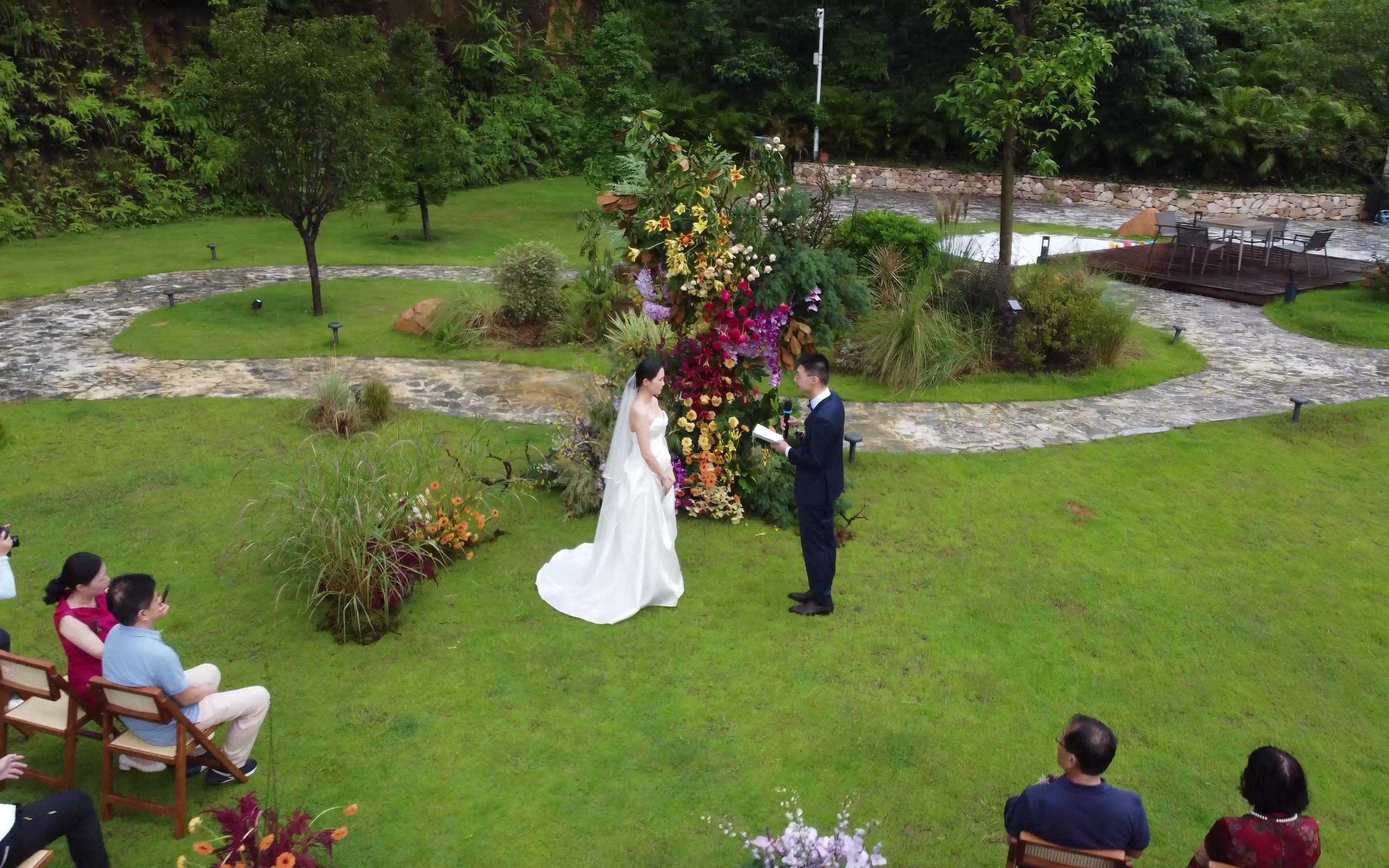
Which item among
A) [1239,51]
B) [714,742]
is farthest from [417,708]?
[1239,51]

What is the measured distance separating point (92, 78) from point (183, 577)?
19323 millimetres

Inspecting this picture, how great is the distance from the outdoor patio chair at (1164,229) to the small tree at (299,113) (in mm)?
13249

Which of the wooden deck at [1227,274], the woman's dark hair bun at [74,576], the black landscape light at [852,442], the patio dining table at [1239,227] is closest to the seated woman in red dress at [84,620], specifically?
the woman's dark hair bun at [74,576]

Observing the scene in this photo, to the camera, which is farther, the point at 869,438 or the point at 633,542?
the point at 869,438

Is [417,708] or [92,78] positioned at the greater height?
[92,78]

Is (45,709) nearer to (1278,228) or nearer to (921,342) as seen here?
(921,342)

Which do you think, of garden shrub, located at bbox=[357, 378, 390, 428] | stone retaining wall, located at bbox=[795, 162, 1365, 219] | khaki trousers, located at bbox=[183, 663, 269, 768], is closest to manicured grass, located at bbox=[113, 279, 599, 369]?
garden shrub, located at bbox=[357, 378, 390, 428]

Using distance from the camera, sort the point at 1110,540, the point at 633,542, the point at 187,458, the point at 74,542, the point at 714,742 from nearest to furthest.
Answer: the point at 714,742 < the point at 633,542 < the point at 74,542 < the point at 1110,540 < the point at 187,458

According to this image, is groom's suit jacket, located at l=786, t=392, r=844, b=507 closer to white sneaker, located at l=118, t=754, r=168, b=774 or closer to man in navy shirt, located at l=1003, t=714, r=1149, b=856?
man in navy shirt, located at l=1003, t=714, r=1149, b=856

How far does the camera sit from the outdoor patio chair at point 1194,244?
1677 centimetres

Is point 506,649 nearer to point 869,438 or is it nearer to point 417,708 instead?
point 417,708

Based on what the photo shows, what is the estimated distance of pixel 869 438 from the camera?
1001cm

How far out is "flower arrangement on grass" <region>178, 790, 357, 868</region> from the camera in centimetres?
378

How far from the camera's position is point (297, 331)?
13.0 m
